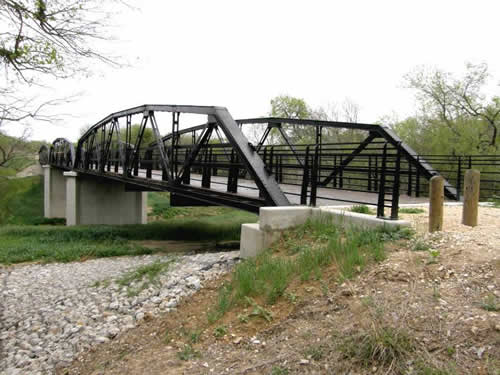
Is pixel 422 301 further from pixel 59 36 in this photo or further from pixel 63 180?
pixel 63 180

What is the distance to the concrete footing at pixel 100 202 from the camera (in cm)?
2688

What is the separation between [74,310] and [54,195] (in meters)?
31.1

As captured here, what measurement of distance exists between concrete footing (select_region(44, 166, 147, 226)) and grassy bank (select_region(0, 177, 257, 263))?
3375 millimetres

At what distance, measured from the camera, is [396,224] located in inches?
235

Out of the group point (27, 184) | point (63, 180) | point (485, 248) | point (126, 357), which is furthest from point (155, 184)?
point (27, 184)

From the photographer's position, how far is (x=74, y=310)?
738cm

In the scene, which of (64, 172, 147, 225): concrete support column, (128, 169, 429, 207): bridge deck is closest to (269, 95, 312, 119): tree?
(64, 172, 147, 225): concrete support column

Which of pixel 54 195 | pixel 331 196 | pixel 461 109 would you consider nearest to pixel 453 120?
pixel 461 109

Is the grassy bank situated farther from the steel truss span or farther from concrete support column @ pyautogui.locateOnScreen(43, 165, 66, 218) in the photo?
the steel truss span

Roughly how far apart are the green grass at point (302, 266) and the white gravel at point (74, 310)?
1.17 meters

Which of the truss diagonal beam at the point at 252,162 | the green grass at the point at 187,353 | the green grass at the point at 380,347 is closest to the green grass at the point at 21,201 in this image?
the truss diagonal beam at the point at 252,162

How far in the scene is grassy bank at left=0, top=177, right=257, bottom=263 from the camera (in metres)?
14.4

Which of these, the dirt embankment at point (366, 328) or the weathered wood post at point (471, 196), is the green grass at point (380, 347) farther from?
the weathered wood post at point (471, 196)

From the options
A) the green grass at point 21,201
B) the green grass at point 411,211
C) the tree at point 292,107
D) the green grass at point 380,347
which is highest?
the tree at point 292,107
